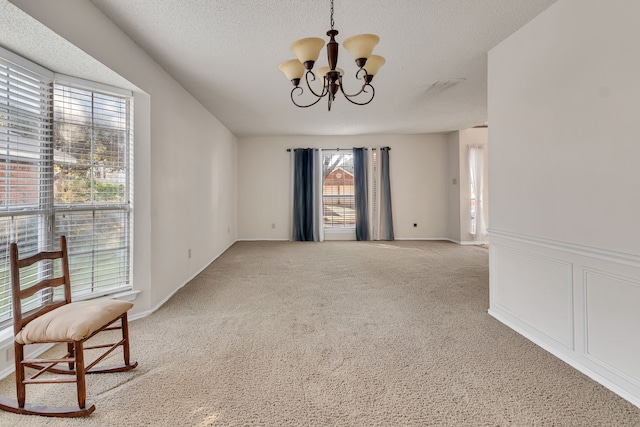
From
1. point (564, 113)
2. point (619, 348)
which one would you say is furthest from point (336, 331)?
point (564, 113)

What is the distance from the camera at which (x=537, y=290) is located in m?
2.20

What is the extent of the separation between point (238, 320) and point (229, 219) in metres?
3.84

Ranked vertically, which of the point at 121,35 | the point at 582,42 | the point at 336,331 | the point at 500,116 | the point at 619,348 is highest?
the point at 121,35

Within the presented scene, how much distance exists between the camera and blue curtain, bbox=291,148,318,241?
22.3 feet

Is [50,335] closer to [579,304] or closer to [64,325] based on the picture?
[64,325]

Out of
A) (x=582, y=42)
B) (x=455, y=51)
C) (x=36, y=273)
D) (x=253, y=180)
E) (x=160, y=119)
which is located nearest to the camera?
(x=582, y=42)

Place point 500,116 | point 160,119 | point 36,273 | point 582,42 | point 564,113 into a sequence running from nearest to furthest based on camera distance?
point 582,42
point 564,113
point 36,273
point 500,116
point 160,119

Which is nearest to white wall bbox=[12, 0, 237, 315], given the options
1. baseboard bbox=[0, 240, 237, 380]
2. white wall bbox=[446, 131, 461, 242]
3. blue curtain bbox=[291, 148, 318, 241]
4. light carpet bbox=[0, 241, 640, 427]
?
baseboard bbox=[0, 240, 237, 380]

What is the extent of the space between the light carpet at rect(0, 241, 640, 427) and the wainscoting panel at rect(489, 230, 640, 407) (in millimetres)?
104

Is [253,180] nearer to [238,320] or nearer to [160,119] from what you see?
[160,119]

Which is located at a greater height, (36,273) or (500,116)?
(500,116)

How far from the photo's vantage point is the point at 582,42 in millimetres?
1814

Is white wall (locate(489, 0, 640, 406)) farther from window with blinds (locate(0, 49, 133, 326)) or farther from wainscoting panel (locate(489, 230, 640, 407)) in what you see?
window with blinds (locate(0, 49, 133, 326))

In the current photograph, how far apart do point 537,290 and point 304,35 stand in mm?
2728
